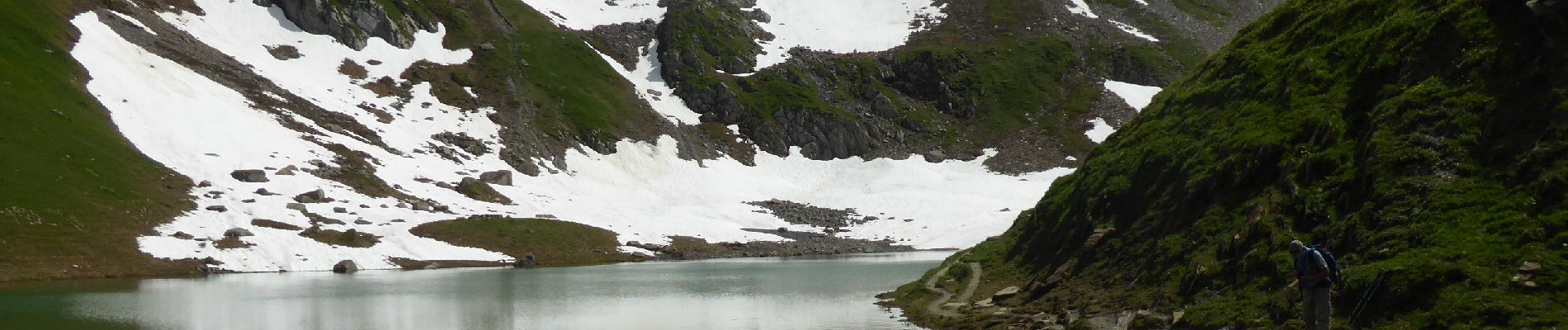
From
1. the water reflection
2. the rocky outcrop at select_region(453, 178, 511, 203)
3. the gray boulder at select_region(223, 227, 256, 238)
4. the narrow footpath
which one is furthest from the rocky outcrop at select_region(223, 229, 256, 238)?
the narrow footpath

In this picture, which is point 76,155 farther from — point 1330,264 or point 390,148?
point 1330,264

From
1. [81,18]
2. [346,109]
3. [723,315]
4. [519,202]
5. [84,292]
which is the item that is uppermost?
[81,18]

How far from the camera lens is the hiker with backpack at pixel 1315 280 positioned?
20.4 m

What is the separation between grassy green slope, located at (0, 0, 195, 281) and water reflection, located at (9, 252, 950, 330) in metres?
9.22

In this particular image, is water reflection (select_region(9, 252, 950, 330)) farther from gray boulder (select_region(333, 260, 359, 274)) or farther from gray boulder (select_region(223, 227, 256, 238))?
gray boulder (select_region(223, 227, 256, 238))

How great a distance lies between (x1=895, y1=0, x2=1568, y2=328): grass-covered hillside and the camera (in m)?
21.2

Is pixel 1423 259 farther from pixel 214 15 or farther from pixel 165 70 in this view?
pixel 214 15

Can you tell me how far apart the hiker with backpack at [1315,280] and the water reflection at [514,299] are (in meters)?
21.2

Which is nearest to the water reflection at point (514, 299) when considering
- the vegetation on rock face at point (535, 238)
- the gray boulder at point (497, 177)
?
the vegetation on rock face at point (535, 238)

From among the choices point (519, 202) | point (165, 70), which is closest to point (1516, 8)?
point (519, 202)

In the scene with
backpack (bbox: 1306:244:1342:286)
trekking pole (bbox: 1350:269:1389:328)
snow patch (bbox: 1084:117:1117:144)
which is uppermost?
snow patch (bbox: 1084:117:1117:144)

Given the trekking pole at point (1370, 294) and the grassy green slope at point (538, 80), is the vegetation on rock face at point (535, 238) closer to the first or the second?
the grassy green slope at point (538, 80)

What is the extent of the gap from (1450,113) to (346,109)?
14258 centimetres

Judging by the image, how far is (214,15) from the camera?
163 meters
